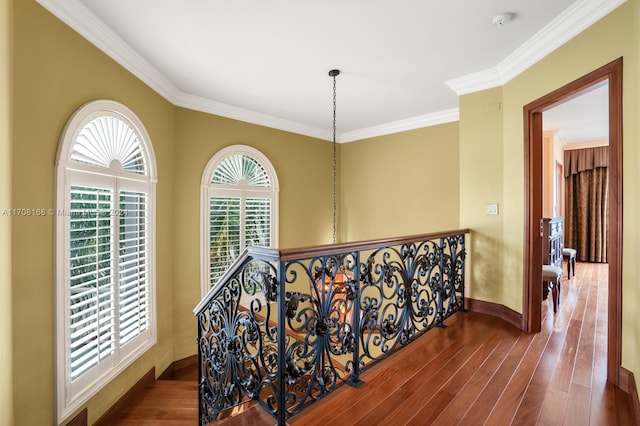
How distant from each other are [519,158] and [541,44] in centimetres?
99

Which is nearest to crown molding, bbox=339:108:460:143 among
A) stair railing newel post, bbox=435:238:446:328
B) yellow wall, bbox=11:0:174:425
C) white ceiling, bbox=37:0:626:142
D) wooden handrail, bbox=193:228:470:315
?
white ceiling, bbox=37:0:626:142

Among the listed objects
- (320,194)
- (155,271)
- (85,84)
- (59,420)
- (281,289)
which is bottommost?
(59,420)

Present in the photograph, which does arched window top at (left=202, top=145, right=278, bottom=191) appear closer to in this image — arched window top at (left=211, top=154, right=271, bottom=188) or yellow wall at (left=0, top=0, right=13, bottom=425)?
arched window top at (left=211, top=154, right=271, bottom=188)

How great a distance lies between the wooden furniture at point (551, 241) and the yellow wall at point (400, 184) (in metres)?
1.22

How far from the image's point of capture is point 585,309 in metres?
3.39

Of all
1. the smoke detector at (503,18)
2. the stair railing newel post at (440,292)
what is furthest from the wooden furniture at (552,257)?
the smoke detector at (503,18)

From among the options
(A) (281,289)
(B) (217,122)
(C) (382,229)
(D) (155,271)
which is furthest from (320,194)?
(A) (281,289)

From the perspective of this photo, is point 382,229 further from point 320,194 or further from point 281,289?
point 281,289

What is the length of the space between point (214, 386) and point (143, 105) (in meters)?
2.82

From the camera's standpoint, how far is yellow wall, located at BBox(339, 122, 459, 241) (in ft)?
14.3

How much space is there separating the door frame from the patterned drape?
5331 mm

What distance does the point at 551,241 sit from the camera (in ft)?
14.5

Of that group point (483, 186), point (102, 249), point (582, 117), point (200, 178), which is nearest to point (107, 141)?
point (102, 249)

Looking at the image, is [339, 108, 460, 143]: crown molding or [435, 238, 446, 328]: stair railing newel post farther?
[339, 108, 460, 143]: crown molding
